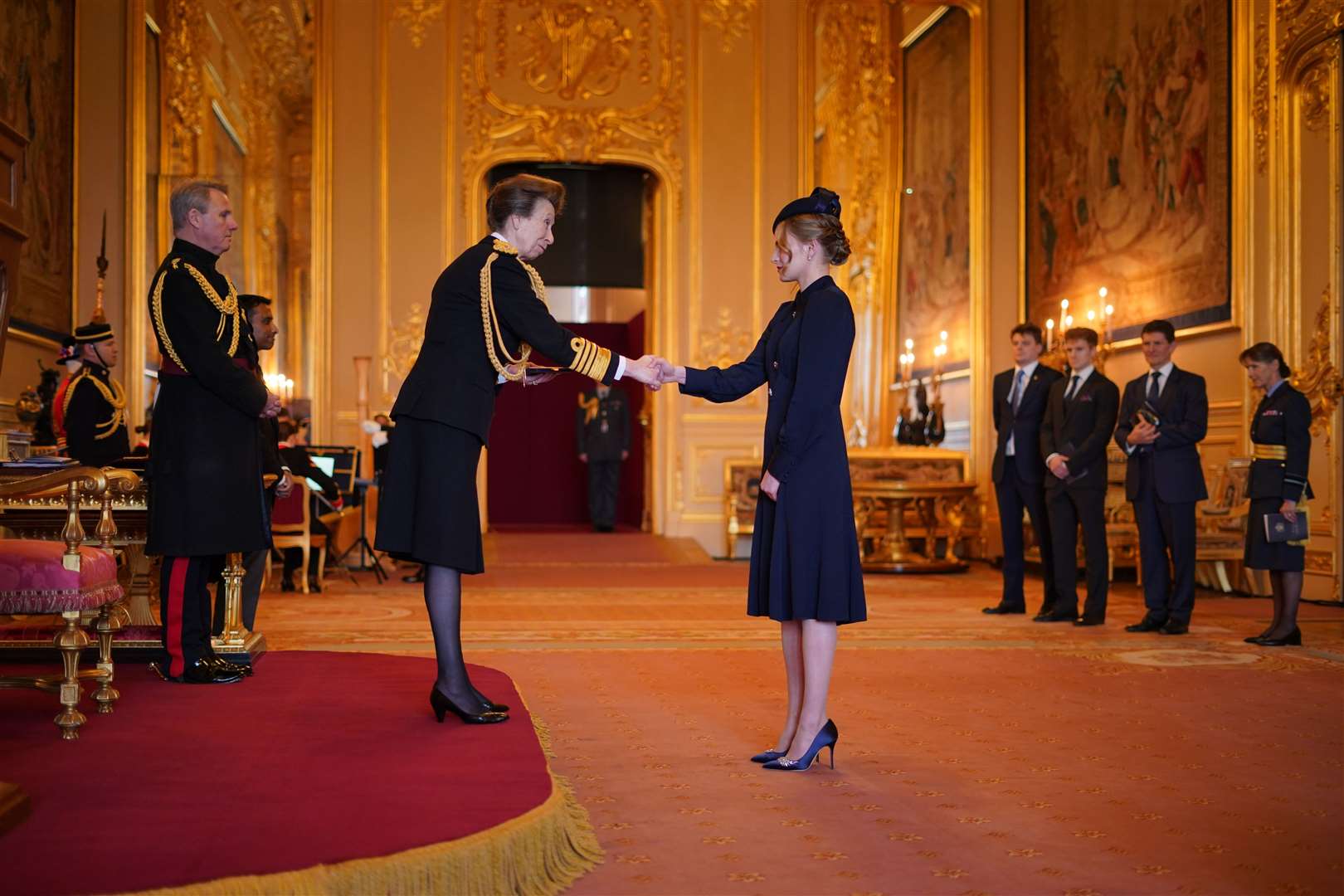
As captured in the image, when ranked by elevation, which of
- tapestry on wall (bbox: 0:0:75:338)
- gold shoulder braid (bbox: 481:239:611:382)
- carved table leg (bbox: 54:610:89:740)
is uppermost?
tapestry on wall (bbox: 0:0:75:338)

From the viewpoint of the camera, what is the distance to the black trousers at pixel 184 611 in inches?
164

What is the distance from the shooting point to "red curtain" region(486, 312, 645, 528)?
1523cm

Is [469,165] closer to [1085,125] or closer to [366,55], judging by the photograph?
[366,55]

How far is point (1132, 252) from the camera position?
10.3 m

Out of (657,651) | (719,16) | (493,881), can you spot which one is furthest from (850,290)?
(493,881)

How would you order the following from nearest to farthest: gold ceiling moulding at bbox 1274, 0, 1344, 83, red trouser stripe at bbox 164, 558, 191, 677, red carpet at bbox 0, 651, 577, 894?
red carpet at bbox 0, 651, 577, 894 → red trouser stripe at bbox 164, 558, 191, 677 → gold ceiling moulding at bbox 1274, 0, 1344, 83

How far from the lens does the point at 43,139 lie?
934 cm

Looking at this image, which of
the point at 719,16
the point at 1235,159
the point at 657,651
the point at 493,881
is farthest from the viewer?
the point at 719,16

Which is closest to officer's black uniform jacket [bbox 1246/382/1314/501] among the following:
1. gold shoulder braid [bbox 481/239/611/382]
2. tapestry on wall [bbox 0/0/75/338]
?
gold shoulder braid [bbox 481/239/611/382]

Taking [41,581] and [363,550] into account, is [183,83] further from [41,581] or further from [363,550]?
[41,581]

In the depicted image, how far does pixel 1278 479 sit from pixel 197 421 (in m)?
4.86

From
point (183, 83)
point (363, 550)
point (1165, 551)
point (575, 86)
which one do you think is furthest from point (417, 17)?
point (1165, 551)

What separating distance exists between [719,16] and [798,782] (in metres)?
9.84

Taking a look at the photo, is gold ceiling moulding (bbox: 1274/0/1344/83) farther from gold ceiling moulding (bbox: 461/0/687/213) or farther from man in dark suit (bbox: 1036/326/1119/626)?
gold ceiling moulding (bbox: 461/0/687/213)
